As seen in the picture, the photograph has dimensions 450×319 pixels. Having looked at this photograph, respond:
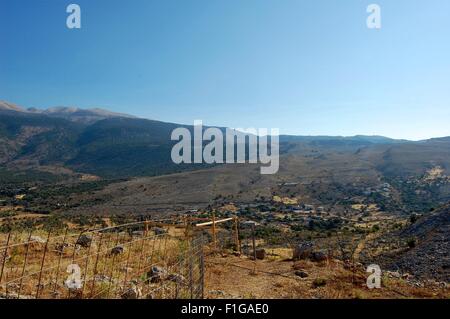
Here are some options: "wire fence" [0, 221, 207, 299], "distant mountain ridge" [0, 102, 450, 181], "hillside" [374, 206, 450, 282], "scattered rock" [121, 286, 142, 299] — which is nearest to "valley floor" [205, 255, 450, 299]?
"wire fence" [0, 221, 207, 299]

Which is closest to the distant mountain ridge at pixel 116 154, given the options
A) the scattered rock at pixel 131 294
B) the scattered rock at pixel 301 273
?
the scattered rock at pixel 301 273

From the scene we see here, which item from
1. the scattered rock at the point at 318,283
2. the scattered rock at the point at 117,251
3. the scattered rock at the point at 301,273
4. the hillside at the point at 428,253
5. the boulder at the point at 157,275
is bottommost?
the hillside at the point at 428,253

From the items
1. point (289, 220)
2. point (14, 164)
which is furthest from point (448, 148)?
point (14, 164)

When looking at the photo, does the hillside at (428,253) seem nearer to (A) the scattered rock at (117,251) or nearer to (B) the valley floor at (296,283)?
(B) the valley floor at (296,283)

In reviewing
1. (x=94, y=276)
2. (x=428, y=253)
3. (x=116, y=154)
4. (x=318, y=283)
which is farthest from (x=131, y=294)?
(x=116, y=154)

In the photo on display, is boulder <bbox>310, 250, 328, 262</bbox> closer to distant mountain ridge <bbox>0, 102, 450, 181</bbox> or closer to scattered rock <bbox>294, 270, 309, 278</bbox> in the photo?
scattered rock <bbox>294, 270, 309, 278</bbox>

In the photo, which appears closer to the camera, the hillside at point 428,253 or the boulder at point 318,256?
the boulder at point 318,256

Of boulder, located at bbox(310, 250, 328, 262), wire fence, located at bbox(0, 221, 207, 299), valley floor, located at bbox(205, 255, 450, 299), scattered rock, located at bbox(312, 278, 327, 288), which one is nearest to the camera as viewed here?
wire fence, located at bbox(0, 221, 207, 299)

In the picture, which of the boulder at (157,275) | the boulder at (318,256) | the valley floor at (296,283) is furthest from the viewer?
the boulder at (318,256)

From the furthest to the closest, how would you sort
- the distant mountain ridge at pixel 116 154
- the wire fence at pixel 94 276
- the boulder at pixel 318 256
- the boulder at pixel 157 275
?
1. the distant mountain ridge at pixel 116 154
2. the boulder at pixel 318 256
3. the boulder at pixel 157 275
4. the wire fence at pixel 94 276

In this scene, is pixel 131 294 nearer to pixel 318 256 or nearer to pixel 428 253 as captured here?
pixel 318 256
